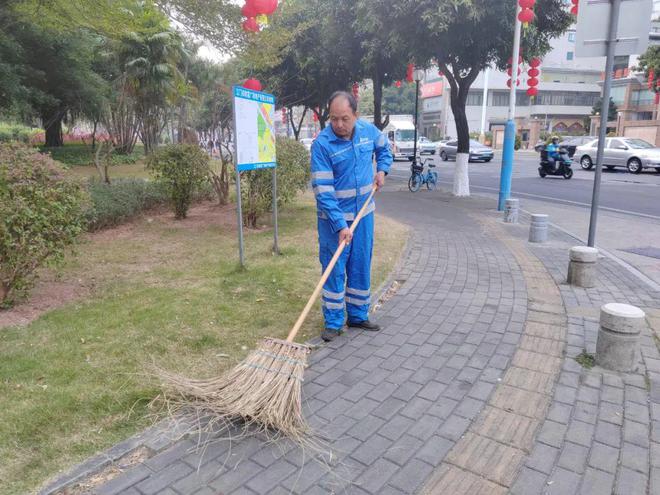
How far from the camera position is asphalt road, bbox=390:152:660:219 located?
37.6 ft

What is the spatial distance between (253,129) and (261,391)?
3433 mm

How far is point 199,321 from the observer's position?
424 cm

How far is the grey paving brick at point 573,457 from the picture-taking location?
2432 mm

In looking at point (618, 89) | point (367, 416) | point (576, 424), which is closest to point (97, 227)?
point (367, 416)

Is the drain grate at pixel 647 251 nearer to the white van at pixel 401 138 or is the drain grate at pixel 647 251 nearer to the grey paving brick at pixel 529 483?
the grey paving brick at pixel 529 483

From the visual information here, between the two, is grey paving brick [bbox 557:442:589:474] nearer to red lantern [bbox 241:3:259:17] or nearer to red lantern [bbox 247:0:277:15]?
red lantern [bbox 247:0:277:15]

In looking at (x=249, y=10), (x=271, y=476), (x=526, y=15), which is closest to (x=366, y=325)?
(x=271, y=476)

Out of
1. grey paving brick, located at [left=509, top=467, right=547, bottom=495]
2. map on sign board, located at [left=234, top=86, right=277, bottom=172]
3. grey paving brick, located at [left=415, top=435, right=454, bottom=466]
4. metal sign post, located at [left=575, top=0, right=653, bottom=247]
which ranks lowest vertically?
grey paving brick, located at [left=509, top=467, right=547, bottom=495]

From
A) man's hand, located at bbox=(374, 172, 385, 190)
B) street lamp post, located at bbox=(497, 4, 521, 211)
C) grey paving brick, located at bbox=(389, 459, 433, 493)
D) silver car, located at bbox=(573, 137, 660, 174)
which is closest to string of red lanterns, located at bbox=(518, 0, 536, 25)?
street lamp post, located at bbox=(497, 4, 521, 211)

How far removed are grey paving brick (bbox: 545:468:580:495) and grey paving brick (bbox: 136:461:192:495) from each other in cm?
166

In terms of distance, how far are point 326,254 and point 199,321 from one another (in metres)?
1.23

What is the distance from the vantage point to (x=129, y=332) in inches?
157

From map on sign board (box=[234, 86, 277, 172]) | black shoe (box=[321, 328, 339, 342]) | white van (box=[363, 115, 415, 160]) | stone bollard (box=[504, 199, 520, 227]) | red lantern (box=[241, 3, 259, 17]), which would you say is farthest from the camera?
white van (box=[363, 115, 415, 160])

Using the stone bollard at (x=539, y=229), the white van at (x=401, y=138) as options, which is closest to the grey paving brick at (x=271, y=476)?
the stone bollard at (x=539, y=229)
